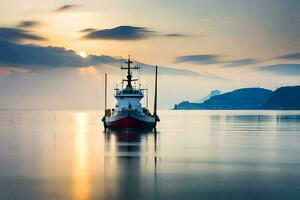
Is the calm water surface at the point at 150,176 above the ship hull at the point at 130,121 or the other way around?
the other way around

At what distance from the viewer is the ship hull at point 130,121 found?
9088 cm

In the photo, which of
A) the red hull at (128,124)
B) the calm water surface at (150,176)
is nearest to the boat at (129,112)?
the red hull at (128,124)

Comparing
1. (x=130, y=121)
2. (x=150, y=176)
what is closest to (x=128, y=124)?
(x=130, y=121)

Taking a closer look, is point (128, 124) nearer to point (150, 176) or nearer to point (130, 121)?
point (130, 121)

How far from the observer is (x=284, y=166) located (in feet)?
147

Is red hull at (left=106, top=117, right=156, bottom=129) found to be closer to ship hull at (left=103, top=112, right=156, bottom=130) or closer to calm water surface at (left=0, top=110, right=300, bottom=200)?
ship hull at (left=103, top=112, right=156, bottom=130)

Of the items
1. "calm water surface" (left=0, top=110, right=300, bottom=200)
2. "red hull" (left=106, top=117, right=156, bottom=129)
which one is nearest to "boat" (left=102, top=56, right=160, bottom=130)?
Answer: "red hull" (left=106, top=117, right=156, bottom=129)

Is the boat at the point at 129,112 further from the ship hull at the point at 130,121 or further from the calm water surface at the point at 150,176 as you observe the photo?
the calm water surface at the point at 150,176

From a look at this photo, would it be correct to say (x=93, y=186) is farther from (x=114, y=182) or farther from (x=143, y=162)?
(x=143, y=162)

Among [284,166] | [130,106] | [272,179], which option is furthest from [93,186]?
[130,106]

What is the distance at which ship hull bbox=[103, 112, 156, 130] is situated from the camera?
90875 millimetres

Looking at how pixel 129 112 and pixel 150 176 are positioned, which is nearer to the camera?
pixel 150 176

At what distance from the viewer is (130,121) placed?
90.9m

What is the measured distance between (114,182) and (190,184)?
506cm
